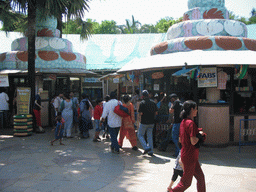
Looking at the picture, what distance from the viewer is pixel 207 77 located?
803 centimetres

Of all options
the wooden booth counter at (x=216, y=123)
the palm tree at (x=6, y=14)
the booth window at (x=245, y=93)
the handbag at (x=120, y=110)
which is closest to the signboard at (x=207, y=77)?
the wooden booth counter at (x=216, y=123)

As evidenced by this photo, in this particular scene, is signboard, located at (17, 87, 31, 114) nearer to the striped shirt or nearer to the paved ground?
the paved ground

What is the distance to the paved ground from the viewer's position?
15.5 feet

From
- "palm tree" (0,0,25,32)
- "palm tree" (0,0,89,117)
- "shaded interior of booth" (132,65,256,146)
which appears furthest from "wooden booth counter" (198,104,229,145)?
"palm tree" (0,0,25,32)

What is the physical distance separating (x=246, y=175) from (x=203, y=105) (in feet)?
10.3

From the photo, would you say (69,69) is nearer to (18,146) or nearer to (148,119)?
(18,146)

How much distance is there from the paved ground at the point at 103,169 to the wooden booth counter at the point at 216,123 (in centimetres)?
37

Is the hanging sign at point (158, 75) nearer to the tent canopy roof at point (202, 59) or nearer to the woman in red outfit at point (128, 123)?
the tent canopy roof at point (202, 59)

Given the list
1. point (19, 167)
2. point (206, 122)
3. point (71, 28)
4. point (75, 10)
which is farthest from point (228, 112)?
point (71, 28)

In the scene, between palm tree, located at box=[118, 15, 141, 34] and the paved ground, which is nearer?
the paved ground

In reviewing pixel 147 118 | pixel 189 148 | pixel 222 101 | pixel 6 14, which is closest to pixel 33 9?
pixel 6 14

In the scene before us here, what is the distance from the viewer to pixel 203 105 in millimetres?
8180

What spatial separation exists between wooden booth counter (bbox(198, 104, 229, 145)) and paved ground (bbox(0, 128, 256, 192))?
37cm

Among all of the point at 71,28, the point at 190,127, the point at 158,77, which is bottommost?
the point at 190,127
